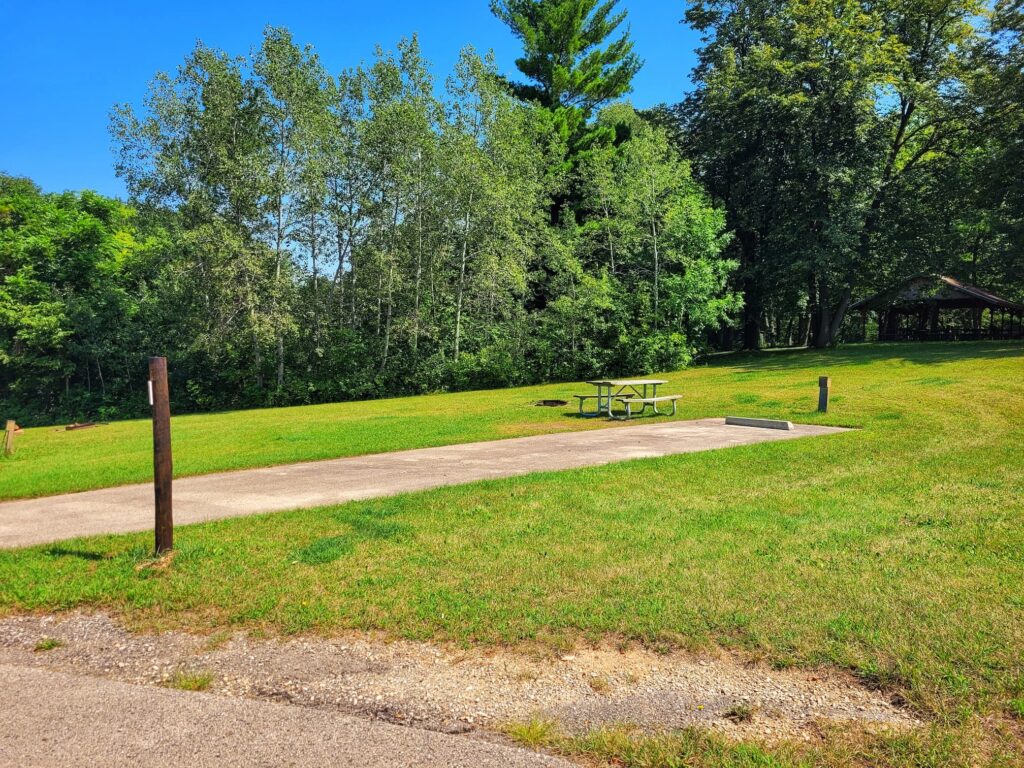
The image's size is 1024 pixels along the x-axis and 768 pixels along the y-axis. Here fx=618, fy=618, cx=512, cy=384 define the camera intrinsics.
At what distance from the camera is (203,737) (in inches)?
103

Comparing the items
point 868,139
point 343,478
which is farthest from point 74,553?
point 868,139

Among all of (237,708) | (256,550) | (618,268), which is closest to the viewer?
(237,708)

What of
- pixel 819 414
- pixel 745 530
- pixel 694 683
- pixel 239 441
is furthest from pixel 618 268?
pixel 694 683

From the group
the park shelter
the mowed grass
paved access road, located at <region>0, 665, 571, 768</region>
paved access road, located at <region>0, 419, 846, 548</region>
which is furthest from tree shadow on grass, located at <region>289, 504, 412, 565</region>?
the park shelter

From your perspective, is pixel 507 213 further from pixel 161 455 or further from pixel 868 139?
pixel 161 455

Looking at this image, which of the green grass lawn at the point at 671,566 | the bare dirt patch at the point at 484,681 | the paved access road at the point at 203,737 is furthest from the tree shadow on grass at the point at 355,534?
the paved access road at the point at 203,737

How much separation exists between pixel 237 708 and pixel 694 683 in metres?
2.12

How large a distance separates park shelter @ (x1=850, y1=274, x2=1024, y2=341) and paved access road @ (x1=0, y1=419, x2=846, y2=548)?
86.5 ft

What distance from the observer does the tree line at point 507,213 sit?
957 inches

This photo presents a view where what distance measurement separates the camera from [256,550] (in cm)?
490

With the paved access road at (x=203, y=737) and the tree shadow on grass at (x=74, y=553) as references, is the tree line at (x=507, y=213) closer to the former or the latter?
the tree shadow on grass at (x=74, y=553)

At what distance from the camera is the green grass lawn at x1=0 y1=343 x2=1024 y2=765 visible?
3291 millimetres

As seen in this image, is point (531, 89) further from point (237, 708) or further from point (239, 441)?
point (237, 708)

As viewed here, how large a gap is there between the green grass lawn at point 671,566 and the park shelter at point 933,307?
89.7 feet
